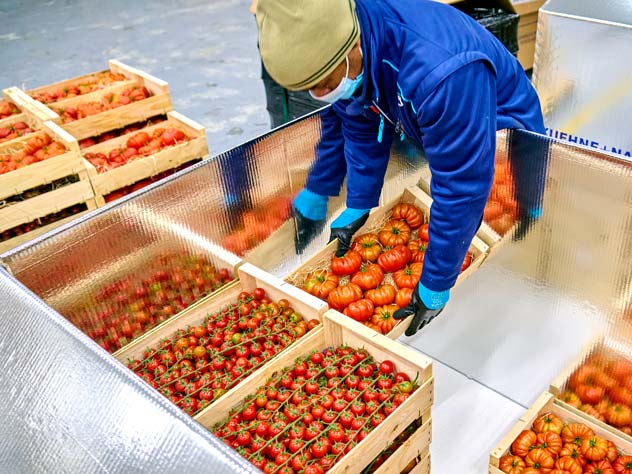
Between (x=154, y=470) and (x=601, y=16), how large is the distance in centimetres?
292

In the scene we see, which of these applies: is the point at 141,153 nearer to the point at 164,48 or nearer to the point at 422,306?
the point at 422,306

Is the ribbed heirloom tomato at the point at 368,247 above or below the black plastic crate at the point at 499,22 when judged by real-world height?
below

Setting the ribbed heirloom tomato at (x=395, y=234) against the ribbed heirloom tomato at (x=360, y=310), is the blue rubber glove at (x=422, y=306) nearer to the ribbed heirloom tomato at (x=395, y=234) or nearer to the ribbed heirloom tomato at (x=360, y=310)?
the ribbed heirloom tomato at (x=360, y=310)

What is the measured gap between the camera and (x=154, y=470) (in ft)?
3.70

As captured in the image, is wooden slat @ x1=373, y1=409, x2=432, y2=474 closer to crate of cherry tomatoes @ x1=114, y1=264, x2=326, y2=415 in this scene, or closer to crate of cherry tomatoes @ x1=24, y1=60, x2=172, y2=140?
crate of cherry tomatoes @ x1=114, y1=264, x2=326, y2=415

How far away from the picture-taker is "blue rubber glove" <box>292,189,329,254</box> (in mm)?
2947

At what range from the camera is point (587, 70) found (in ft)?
10.0

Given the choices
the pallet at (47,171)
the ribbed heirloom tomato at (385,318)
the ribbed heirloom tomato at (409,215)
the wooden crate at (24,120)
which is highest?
the wooden crate at (24,120)

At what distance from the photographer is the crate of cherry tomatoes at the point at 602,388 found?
7.77 feet

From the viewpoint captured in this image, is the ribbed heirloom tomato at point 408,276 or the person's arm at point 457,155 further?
the ribbed heirloom tomato at point 408,276

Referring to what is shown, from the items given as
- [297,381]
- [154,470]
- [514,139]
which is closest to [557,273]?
[514,139]

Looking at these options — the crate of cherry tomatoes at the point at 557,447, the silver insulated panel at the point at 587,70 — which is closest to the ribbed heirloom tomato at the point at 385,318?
the crate of cherry tomatoes at the point at 557,447

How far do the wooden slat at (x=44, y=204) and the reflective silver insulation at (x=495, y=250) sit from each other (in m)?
1.45

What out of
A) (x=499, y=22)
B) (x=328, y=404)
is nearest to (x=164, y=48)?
(x=499, y=22)
